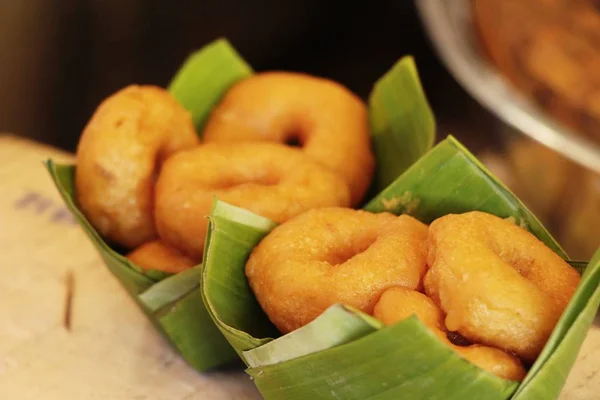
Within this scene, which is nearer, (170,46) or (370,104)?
(370,104)

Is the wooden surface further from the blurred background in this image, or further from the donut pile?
the blurred background

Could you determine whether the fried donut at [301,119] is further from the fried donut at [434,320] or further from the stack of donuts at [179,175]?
the fried donut at [434,320]

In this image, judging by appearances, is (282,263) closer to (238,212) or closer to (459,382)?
(238,212)

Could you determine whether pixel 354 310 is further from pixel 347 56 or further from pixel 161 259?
pixel 347 56

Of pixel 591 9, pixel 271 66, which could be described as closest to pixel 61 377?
pixel 591 9

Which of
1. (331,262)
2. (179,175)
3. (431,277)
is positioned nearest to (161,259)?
(179,175)

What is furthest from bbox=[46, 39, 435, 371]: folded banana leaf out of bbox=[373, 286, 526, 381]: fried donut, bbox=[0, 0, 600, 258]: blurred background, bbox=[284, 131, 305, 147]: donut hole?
bbox=[0, 0, 600, 258]: blurred background
